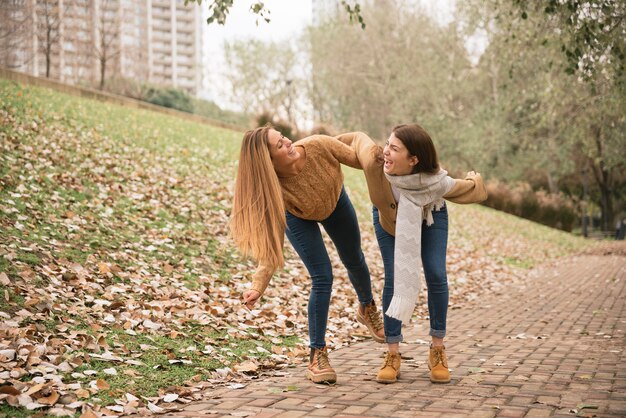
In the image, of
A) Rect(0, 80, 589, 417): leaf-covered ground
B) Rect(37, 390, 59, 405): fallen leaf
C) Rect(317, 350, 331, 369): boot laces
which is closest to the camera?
Rect(37, 390, 59, 405): fallen leaf

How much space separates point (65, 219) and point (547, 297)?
24.1 feet

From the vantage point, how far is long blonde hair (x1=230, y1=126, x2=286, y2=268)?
14.9ft

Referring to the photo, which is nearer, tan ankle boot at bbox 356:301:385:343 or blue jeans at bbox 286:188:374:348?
blue jeans at bbox 286:188:374:348

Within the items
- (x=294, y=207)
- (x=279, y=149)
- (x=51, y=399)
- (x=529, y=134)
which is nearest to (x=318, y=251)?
(x=294, y=207)

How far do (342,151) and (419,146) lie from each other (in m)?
0.57

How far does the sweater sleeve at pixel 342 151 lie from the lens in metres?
4.71

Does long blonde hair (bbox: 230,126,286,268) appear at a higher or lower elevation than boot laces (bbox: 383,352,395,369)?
higher

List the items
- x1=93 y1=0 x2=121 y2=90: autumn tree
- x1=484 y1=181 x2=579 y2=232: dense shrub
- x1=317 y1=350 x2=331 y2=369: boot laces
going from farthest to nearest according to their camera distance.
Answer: x1=484 y1=181 x2=579 y2=232: dense shrub
x1=93 y1=0 x2=121 y2=90: autumn tree
x1=317 y1=350 x2=331 y2=369: boot laces

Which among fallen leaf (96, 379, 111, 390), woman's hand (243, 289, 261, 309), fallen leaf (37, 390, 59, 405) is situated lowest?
fallen leaf (96, 379, 111, 390)

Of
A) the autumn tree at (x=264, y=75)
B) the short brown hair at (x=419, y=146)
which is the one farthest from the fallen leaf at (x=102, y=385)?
the autumn tree at (x=264, y=75)

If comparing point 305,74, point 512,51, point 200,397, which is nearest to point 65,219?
point 200,397

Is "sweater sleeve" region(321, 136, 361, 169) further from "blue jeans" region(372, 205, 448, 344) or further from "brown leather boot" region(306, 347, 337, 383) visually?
"brown leather boot" region(306, 347, 337, 383)

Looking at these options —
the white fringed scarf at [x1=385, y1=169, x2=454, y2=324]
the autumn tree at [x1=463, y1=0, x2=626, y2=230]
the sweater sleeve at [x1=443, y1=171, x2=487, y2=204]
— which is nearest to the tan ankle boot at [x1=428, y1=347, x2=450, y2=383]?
the white fringed scarf at [x1=385, y1=169, x2=454, y2=324]

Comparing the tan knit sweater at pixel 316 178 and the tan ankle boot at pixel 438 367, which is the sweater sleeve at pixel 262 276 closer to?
the tan knit sweater at pixel 316 178
